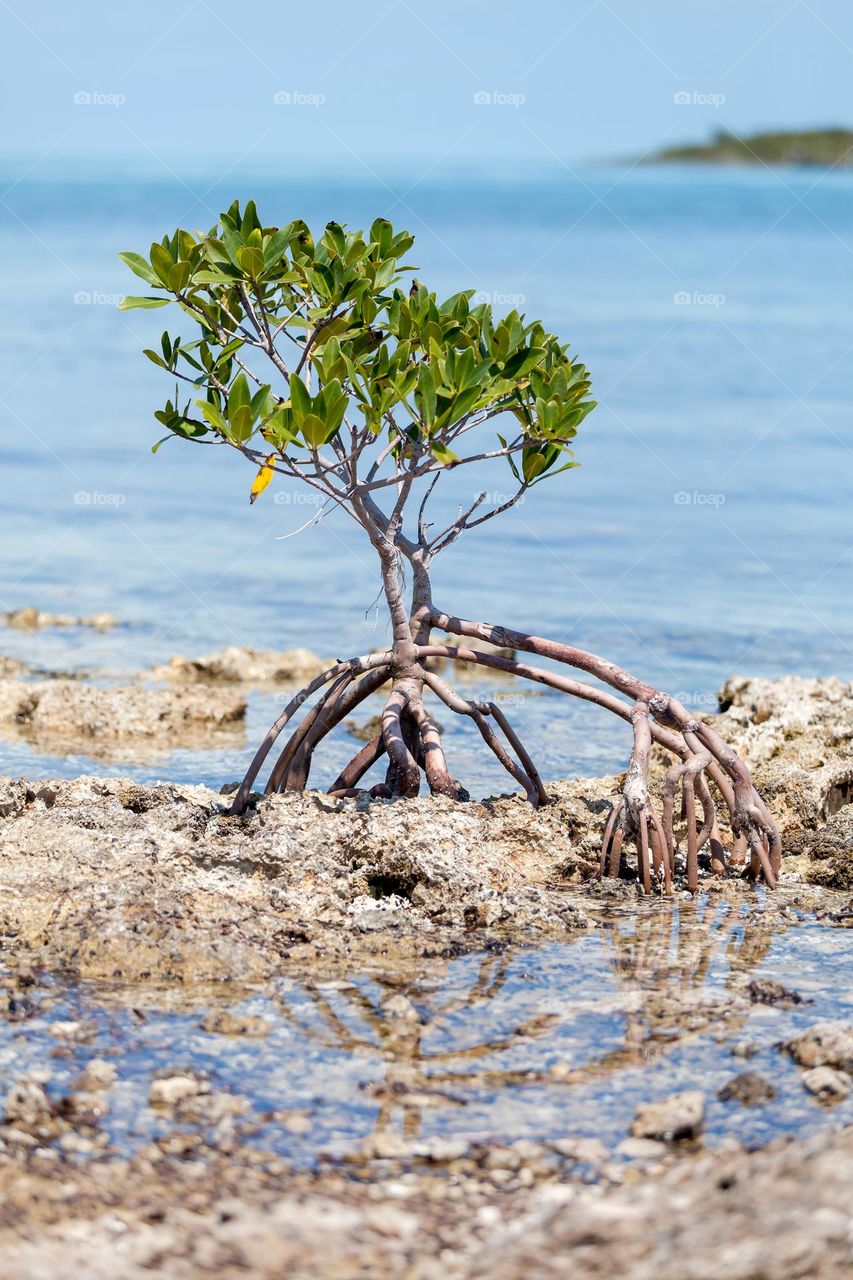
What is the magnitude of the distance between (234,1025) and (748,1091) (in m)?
1.61

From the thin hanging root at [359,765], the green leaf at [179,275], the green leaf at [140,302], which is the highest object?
the green leaf at [179,275]

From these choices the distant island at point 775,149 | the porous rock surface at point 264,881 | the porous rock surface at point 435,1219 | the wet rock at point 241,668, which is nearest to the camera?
the porous rock surface at point 435,1219

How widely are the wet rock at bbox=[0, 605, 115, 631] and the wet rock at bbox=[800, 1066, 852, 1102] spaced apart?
9.64m

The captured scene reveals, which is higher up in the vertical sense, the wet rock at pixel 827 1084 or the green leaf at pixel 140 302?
the green leaf at pixel 140 302

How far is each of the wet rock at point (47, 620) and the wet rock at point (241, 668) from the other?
1726mm

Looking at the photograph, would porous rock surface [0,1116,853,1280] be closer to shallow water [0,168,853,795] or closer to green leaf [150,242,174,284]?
green leaf [150,242,174,284]

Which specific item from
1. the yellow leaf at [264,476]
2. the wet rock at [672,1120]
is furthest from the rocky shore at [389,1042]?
the yellow leaf at [264,476]

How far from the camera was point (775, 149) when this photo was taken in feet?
422

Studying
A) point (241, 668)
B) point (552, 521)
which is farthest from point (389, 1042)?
point (552, 521)

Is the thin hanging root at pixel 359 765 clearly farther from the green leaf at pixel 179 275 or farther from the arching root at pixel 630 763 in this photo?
the green leaf at pixel 179 275

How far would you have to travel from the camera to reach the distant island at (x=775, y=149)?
12206 cm

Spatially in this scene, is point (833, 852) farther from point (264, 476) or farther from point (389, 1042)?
point (264, 476)

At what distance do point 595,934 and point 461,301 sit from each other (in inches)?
110

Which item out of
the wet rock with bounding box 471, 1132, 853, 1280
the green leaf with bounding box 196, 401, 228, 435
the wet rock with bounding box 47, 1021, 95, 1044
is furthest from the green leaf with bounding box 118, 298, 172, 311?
the wet rock with bounding box 471, 1132, 853, 1280
